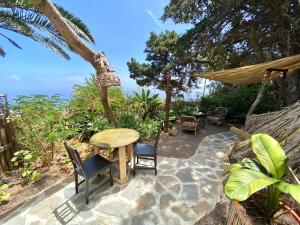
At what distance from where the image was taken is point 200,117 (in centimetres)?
852

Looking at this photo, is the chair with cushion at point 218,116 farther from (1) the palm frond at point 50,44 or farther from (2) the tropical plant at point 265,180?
(2) the tropical plant at point 265,180

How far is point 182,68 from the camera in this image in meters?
9.08

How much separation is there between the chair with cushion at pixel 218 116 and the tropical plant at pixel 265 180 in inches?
276

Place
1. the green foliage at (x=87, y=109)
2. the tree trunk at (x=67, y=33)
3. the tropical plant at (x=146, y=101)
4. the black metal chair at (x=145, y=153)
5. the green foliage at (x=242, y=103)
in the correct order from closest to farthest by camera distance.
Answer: the tree trunk at (x=67, y=33)
the black metal chair at (x=145, y=153)
the green foliage at (x=87, y=109)
the tropical plant at (x=146, y=101)
the green foliage at (x=242, y=103)

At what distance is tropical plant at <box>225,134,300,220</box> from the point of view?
1.36 metres

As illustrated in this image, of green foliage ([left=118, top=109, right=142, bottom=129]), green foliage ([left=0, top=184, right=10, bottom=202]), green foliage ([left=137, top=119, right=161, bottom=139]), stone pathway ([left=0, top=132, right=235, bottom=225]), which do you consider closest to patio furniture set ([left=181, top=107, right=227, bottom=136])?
green foliage ([left=137, top=119, right=161, bottom=139])

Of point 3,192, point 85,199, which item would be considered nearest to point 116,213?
point 85,199

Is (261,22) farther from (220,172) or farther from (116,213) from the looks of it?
(116,213)

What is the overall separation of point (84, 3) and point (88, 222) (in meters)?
6.42

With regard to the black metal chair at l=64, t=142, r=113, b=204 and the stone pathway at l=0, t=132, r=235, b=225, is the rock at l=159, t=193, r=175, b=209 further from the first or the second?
the black metal chair at l=64, t=142, r=113, b=204

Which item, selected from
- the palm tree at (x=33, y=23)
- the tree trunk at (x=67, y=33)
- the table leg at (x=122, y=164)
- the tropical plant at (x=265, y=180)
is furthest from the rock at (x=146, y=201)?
the palm tree at (x=33, y=23)

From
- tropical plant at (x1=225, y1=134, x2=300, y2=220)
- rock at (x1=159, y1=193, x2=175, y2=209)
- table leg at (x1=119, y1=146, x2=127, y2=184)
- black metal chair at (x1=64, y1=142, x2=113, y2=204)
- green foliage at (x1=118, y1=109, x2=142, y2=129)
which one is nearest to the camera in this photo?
tropical plant at (x1=225, y1=134, x2=300, y2=220)

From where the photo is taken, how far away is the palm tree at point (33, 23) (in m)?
4.88

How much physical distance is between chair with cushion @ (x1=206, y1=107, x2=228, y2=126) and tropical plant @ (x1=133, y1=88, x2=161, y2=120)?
2.71 m
